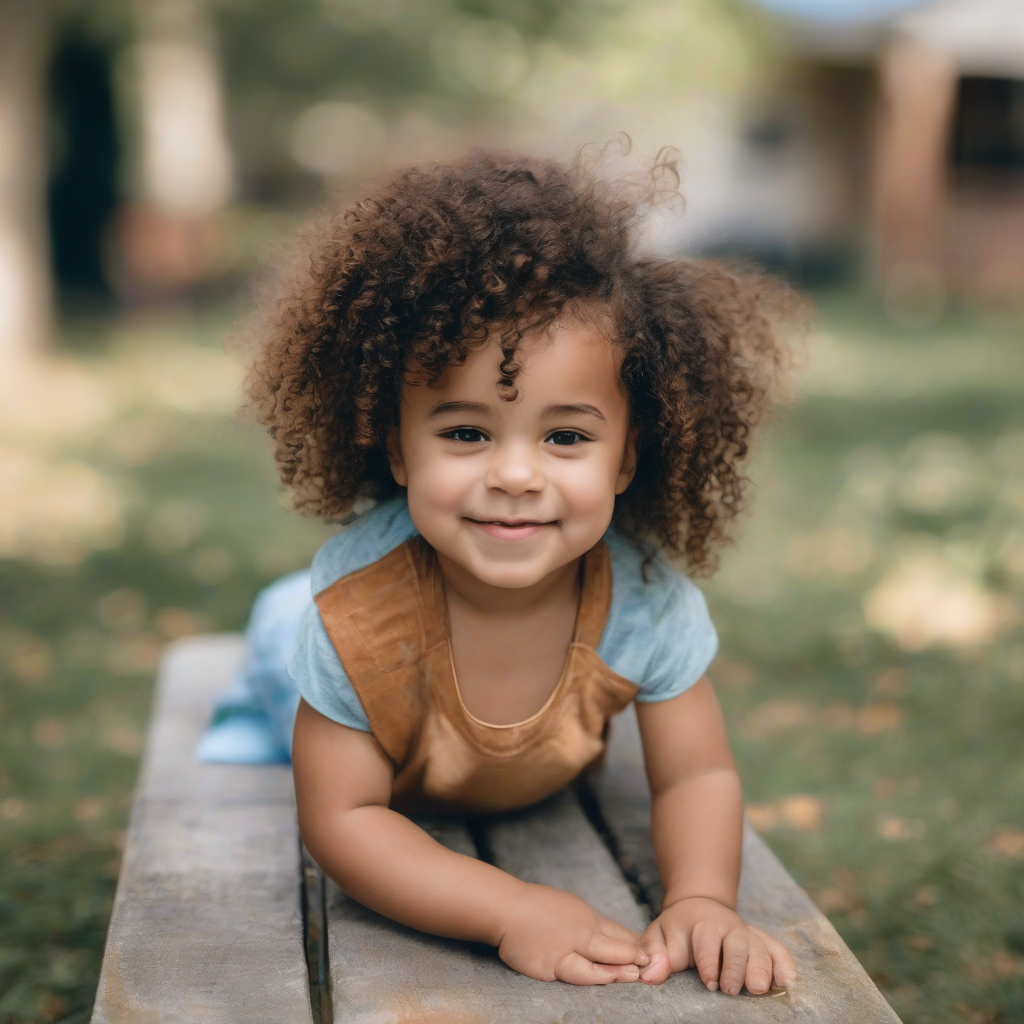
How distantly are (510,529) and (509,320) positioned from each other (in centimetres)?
28

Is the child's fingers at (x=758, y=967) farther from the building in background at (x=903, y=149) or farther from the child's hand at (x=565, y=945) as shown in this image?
the building in background at (x=903, y=149)

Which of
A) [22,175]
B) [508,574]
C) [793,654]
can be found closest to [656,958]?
[508,574]

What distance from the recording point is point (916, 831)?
9.13ft

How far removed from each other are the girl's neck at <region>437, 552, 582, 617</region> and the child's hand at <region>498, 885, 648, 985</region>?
1.38 feet

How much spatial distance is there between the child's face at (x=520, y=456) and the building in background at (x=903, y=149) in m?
12.1

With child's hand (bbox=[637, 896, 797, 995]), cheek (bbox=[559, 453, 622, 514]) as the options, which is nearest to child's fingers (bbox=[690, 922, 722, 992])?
child's hand (bbox=[637, 896, 797, 995])

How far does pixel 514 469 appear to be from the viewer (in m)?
1.64

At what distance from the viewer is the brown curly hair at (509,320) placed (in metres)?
1.67

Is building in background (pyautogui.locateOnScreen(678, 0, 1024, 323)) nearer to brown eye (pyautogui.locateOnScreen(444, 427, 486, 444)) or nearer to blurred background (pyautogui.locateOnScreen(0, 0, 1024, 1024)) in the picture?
blurred background (pyautogui.locateOnScreen(0, 0, 1024, 1024))

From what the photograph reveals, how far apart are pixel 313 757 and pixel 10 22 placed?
8874mm

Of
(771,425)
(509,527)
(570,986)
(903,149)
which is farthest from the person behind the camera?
(903,149)

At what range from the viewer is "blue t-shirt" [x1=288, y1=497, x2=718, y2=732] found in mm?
1888

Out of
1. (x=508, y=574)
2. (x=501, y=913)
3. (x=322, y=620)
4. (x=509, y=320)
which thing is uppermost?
(x=509, y=320)

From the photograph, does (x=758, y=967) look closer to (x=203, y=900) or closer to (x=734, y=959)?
(x=734, y=959)
